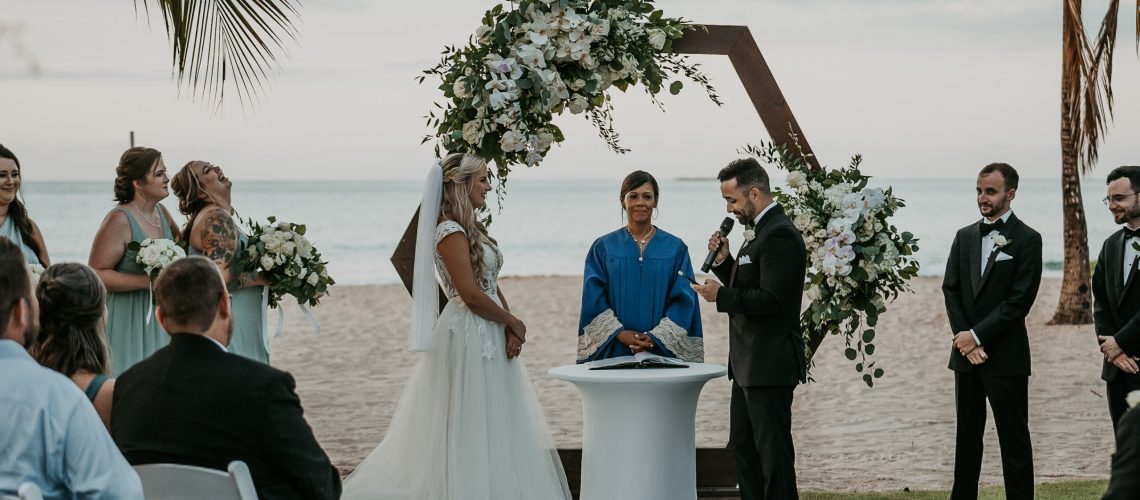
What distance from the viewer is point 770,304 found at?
5.20 m

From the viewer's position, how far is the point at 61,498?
109 inches

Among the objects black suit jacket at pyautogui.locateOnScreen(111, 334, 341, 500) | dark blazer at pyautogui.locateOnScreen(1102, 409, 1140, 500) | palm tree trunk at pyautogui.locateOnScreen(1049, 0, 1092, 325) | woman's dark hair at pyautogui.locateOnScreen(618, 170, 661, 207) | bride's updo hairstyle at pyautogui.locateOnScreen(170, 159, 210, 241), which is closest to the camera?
dark blazer at pyautogui.locateOnScreen(1102, 409, 1140, 500)

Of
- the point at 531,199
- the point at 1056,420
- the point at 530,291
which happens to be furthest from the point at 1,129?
the point at 531,199

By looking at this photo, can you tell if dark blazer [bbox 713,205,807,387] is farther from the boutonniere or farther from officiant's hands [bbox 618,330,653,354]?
officiant's hands [bbox 618,330,653,354]

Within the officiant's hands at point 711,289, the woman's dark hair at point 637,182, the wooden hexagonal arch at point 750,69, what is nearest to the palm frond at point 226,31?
the wooden hexagonal arch at point 750,69

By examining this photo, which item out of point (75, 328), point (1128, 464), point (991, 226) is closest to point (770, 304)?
point (991, 226)

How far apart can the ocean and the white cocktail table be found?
23574mm

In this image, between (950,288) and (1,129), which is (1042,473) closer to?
(950,288)

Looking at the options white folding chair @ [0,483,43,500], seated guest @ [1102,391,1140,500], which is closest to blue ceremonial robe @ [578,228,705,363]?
seated guest @ [1102,391,1140,500]

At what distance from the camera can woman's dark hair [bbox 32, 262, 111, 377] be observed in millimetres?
3219

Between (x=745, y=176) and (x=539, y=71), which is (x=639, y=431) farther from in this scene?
(x=539, y=71)

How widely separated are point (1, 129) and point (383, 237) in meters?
18.5

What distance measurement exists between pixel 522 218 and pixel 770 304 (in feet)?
148

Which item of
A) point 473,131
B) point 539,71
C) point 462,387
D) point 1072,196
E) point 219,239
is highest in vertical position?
point 539,71
